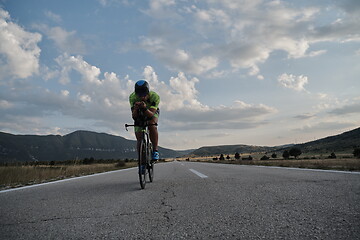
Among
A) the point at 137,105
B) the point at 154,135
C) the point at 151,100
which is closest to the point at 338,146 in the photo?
the point at 154,135

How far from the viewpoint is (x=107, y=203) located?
330 cm

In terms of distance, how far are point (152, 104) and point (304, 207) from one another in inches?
147

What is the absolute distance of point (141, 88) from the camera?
5.13 meters

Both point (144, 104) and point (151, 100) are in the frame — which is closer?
point (144, 104)

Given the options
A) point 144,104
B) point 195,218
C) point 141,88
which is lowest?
point 195,218

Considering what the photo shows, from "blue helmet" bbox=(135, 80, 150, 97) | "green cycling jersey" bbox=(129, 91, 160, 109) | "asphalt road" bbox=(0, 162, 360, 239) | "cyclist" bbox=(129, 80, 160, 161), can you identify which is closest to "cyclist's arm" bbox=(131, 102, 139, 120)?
"cyclist" bbox=(129, 80, 160, 161)

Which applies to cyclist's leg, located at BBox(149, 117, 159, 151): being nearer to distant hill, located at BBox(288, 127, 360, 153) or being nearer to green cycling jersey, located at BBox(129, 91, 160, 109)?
green cycling jersey, located at BBox(129, 91, 160, 109)

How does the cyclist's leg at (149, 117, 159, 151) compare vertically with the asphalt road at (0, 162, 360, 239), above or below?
above

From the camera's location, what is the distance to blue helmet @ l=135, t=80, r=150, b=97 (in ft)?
16.8

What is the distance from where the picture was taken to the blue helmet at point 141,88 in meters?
5.12

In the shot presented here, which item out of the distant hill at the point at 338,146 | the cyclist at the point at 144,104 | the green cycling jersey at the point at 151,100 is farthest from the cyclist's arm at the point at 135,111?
the distant hill at the point at 338,146

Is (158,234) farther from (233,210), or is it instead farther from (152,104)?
(152,104)

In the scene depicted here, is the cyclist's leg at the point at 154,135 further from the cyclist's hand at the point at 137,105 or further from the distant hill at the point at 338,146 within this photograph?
the distant hill at the point at 338,146

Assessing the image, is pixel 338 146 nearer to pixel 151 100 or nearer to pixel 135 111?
pixel 151 100
